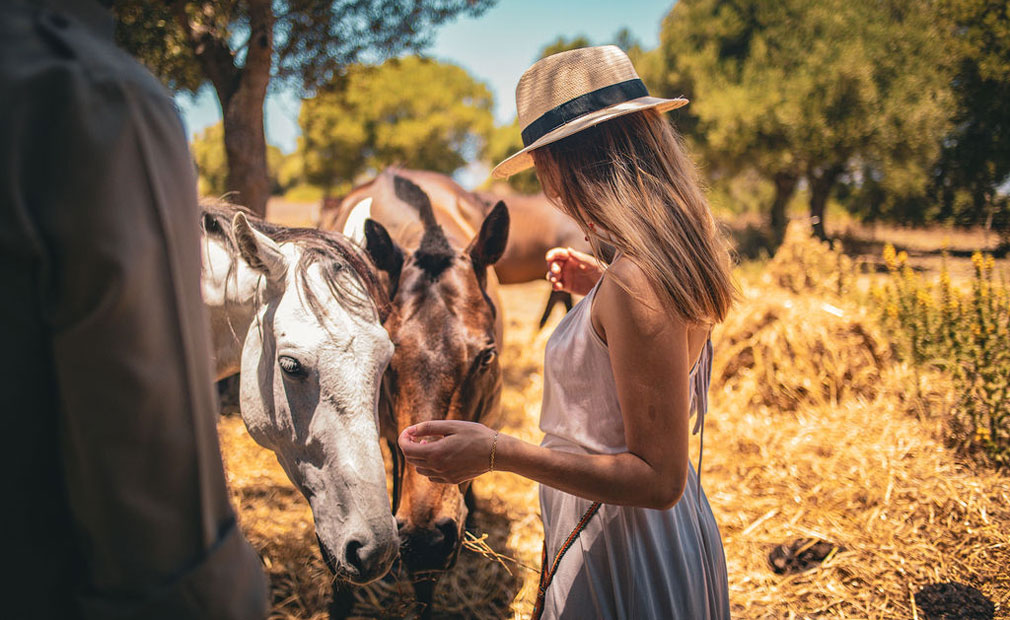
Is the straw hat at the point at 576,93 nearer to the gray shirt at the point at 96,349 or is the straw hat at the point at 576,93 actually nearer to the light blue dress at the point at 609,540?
the light blue dress at the point at 609,540

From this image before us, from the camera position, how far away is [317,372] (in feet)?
5.78

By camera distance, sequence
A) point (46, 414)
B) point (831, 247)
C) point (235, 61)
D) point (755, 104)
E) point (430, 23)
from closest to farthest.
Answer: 1. point (46, 414)
2. point (235, 61)
3. point (430, 23)
4. point (831, 247)
5. point (755, 104)

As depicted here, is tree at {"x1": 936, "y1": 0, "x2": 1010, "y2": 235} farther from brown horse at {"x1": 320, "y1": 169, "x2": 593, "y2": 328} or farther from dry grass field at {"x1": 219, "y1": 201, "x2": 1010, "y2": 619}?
brown horse at {"x1": 320, "y1": 169, "x2": 593, "y2": 328}

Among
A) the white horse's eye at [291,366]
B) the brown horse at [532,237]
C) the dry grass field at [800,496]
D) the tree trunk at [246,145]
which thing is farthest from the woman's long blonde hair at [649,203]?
the brown horse at [532,237]

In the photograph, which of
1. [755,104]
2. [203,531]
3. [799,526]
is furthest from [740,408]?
[755,104]

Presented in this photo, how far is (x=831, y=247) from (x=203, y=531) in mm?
7850

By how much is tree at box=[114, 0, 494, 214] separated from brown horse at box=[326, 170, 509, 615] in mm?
1626

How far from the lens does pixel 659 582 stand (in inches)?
53.0

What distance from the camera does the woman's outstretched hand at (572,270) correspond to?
2.01m

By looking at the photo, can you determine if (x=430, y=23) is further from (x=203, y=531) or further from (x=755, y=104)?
(x=755, y=104)

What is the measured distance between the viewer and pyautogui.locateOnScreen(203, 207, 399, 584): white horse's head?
5.53ft

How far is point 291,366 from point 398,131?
22012mm

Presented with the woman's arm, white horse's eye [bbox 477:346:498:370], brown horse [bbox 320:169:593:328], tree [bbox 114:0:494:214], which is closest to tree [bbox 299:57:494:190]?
brown horse [bbox 320:169:593:328]

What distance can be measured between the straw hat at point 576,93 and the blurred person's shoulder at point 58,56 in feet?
2.84
